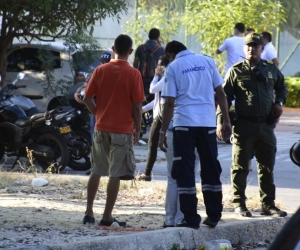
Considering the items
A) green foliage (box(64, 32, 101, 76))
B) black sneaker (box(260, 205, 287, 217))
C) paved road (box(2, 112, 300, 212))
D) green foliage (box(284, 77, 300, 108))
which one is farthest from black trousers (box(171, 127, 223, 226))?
green foliage (box(284, 77, 300, 108))

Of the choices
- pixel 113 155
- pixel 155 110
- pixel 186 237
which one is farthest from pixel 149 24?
pixel 186 237

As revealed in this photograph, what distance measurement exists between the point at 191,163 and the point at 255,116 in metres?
1.19

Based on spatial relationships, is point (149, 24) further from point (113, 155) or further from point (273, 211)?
point (113, 155)

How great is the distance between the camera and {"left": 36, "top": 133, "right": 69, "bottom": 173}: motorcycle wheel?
1225cm

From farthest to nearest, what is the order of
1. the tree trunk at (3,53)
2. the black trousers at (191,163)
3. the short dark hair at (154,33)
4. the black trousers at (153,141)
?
the tree trunk at (3,53), the short dark hair at (154,33), the black trousers at (153,141), the black trousers at (191,163)

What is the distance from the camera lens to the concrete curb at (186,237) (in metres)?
6.99

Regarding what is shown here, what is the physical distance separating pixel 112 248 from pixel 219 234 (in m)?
1.35

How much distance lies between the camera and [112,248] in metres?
7.04

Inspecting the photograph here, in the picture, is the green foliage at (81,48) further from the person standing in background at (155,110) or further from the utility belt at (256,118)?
the utility belt at (256,118)

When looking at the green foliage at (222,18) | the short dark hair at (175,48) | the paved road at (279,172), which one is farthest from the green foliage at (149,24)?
the short dark hair at (175,48)

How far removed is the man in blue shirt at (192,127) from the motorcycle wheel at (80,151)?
16.0 feet

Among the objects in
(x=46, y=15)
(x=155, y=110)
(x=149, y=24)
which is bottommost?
(x=155, y=110)

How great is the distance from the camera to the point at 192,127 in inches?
307

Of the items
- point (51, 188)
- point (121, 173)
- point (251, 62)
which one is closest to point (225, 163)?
point (51, 188)
